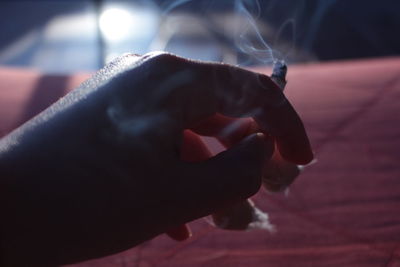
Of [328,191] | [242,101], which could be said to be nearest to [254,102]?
[242,101]

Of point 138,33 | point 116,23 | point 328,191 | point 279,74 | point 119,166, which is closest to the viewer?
point 119,166

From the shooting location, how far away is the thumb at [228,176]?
440mm

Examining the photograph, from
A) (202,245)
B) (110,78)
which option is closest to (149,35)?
(202,245)

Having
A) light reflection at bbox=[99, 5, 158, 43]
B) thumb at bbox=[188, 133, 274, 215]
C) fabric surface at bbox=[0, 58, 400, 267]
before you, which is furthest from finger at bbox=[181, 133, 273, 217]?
light reflection at bbox=[99, 5, 158, 43]

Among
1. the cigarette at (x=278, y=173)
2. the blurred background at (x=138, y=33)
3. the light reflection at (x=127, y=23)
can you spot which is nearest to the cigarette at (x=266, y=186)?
the cigarette at (x=278, y=173)

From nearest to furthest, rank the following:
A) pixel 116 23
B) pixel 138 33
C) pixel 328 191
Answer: pixel 328 191 → pixel 138 33 → pixel 116 23

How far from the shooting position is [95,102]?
0.43m

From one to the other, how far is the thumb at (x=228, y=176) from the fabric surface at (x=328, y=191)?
206 millimetres

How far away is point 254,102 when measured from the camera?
1.65ft

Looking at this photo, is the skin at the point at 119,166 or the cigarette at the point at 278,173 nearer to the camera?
the skin at the point at 119,166

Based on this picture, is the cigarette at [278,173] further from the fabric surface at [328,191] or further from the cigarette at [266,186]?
the fabric surface at [328,191]

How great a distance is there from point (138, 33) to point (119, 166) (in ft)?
7.51

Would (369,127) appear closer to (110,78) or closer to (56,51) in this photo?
(110,78)

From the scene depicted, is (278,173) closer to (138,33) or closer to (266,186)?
(266,186)
